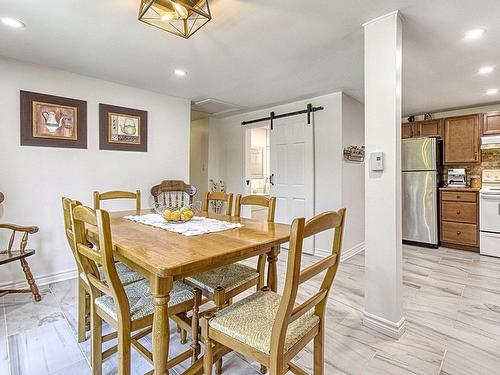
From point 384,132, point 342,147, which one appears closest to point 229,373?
point 384,132

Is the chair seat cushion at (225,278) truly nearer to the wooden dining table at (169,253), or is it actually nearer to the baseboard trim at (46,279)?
the wooden dining table at (169,253)

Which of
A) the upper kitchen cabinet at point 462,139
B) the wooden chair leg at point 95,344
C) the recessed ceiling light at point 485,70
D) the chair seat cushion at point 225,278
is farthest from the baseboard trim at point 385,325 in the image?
the upper kitchen cabinet at point 462,139

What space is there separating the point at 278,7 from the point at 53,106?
2558 millimetres

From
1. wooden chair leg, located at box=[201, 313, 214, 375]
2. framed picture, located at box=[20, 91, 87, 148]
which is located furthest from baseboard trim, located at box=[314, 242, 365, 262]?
framed picture, located at box=[20, 91, 87, 148]

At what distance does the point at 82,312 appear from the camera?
1.82 meters

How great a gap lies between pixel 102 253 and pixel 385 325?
1925 millimetres

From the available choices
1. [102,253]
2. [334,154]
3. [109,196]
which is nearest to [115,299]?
[102,253]

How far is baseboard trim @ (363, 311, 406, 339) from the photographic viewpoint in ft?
6.33

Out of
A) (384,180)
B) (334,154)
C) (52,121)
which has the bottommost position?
(384,180)

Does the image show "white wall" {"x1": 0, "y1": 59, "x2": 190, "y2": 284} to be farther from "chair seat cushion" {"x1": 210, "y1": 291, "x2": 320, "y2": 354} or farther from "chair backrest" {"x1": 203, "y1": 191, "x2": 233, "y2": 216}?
"chair seat cushion" {"x1": 210, "y1": 291, "x2": 320, "y2": 354}

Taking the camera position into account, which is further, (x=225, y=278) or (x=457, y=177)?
(x=457, y=177)

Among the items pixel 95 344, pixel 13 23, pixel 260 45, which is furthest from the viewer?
pixel 260 45

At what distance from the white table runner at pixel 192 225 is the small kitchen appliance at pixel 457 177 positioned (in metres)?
4.35

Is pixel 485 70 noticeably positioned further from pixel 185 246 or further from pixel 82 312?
pixel 82 312
